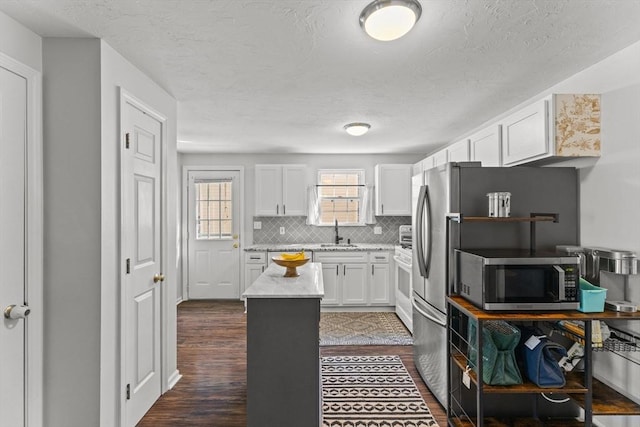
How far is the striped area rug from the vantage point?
7.96ft

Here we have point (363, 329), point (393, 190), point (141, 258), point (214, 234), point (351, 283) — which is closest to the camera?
point (141, 258)

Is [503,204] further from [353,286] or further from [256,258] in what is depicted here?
[256,258]

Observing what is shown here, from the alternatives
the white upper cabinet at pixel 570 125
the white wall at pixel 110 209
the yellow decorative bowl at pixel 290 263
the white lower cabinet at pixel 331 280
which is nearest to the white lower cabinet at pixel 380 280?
the white lower cabinet at pixel 331 280

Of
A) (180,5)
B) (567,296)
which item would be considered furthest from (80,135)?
(567,296)

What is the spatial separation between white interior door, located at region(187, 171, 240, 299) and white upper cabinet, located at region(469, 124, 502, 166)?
11.9ft

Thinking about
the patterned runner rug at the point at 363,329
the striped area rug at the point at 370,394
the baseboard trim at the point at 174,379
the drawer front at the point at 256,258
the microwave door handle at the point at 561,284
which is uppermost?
the microwave door handle at the point at 561,284

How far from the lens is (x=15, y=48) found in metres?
1.77

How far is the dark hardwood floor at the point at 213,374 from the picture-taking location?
245cm

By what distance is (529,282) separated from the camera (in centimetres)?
201

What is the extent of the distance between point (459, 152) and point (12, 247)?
11.8 ft

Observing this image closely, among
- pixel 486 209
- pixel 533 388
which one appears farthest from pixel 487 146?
pixel 533 388

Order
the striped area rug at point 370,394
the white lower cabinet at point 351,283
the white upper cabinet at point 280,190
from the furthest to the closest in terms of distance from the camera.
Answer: the white upper cabinet at point 280,190 → the white lower cabinet at point 351,283 → the striped area rug at point 370,394

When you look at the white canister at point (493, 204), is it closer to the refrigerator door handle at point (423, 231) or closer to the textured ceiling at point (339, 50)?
the refrigerator door handle at point (423, 231)

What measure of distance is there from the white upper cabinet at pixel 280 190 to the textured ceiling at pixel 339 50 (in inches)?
74.1
